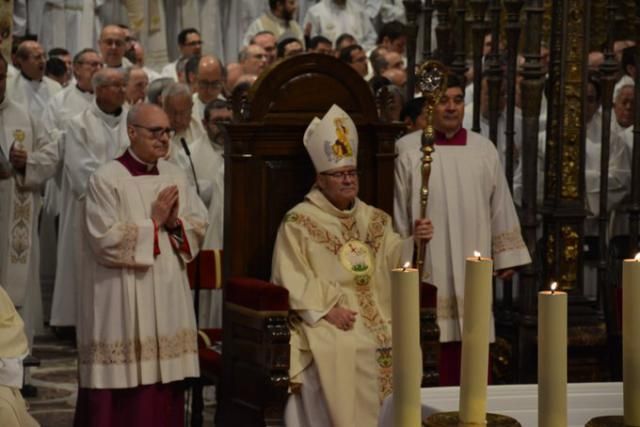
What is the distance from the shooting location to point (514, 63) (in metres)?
8.06

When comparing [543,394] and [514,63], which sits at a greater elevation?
[514,63]

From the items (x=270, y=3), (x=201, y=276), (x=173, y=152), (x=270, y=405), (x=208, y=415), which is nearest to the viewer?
(x=270, y=405)

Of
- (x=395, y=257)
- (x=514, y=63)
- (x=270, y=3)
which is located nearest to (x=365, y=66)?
(x=270, y=3)

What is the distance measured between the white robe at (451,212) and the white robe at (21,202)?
104 inches

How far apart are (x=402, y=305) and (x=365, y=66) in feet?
36.3

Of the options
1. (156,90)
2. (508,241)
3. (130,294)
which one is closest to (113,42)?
(156,90)

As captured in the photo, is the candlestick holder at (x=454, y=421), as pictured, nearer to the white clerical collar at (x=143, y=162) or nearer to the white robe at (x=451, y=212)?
the white clerical collar at (x=143, y=162)

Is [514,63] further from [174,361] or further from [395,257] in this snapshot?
[174,361]

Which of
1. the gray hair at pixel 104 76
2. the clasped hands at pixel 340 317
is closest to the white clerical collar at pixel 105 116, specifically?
the gray hair at pixel 104 76

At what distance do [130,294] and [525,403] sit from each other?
4595mm

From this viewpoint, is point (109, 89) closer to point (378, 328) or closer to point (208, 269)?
point (208, 269)

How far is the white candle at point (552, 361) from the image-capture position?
191cm

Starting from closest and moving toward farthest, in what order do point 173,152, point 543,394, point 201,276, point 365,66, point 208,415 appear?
point 543,394 < point 201,276 < point 208,415 < point 173,152 < point 365,66

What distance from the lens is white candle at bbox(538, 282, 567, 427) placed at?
1.91m
